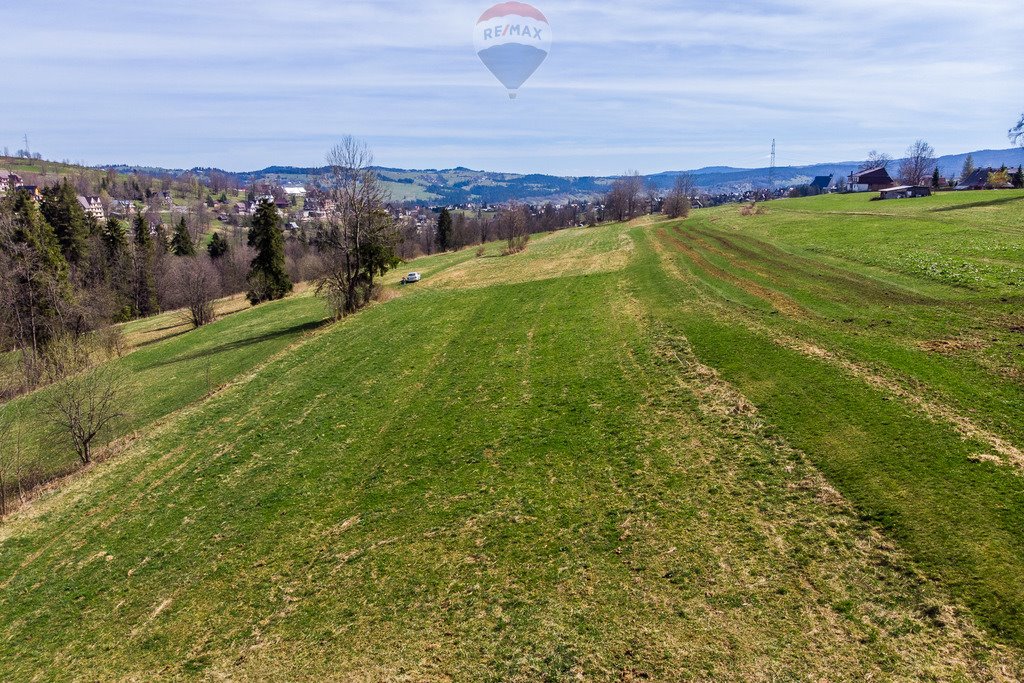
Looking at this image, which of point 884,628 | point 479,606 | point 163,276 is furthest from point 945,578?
point 163,276

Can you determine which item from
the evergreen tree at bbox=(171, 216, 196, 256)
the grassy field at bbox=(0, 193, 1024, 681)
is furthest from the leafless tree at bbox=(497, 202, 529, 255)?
the evergreen tree at bbox=(171, 216, 196, 256)

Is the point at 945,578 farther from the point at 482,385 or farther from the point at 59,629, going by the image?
the point at 59,629

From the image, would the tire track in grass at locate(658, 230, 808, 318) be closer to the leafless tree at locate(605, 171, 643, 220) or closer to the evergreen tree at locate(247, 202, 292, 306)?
the evergreen tree at locate(247, 202, 292, 306)

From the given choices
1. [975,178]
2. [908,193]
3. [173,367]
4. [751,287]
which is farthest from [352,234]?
[975,178]

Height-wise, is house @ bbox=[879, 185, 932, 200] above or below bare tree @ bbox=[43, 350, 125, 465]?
above

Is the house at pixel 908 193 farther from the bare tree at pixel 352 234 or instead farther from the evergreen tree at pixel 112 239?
the evergreen tree at pixel 112 239
